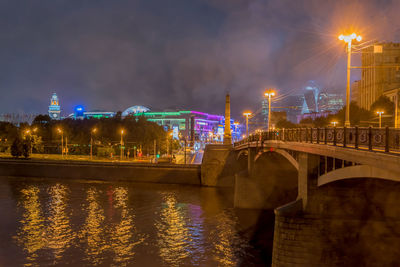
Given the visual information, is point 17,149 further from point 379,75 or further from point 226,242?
point 379,75

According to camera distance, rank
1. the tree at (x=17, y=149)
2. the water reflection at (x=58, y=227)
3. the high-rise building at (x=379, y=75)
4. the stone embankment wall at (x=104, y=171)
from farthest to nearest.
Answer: the high-rise building at (x=379, y=75) < the tree at (x=17, y=149) < the stone embankment wall at (x=104, y=171) < the water reflection at (x=58, y=227)

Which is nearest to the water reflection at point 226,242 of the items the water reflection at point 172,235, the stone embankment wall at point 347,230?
the water reflection at point 172,235

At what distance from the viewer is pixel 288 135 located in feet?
75.3

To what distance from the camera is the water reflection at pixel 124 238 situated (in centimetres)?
2236

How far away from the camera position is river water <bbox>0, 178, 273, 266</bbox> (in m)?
22.2

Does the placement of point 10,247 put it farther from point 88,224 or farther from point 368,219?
point 368,219

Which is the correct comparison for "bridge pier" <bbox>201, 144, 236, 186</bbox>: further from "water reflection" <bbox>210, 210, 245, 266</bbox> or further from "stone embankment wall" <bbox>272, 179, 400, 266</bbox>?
"stone embankment wall" <bbox>272, 179, 400, 266</bbox>

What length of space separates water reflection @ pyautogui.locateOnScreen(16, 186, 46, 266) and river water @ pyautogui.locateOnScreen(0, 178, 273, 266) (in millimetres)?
58

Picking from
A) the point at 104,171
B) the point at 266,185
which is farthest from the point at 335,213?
the point at 104,171

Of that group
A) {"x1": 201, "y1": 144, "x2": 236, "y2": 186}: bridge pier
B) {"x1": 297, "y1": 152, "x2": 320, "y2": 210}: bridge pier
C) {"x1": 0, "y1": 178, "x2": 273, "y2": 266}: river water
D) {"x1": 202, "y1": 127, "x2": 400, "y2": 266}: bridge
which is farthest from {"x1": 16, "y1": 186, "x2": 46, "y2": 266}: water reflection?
{"x1": 201, "y1": 144, "x2": 236, "y2": 186}: bridge pier

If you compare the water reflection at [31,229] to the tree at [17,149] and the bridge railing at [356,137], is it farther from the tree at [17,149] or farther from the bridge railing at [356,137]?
the tree at [17,149]

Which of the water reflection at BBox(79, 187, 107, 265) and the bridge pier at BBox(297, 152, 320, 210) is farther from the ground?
the bridge pier at BBox(297, 152, 320, 210)

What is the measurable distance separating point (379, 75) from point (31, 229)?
8233 cm

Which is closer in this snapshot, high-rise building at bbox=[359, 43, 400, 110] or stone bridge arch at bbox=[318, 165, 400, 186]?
stone bridge arch at bbox=[318, 165, 400, 186]
